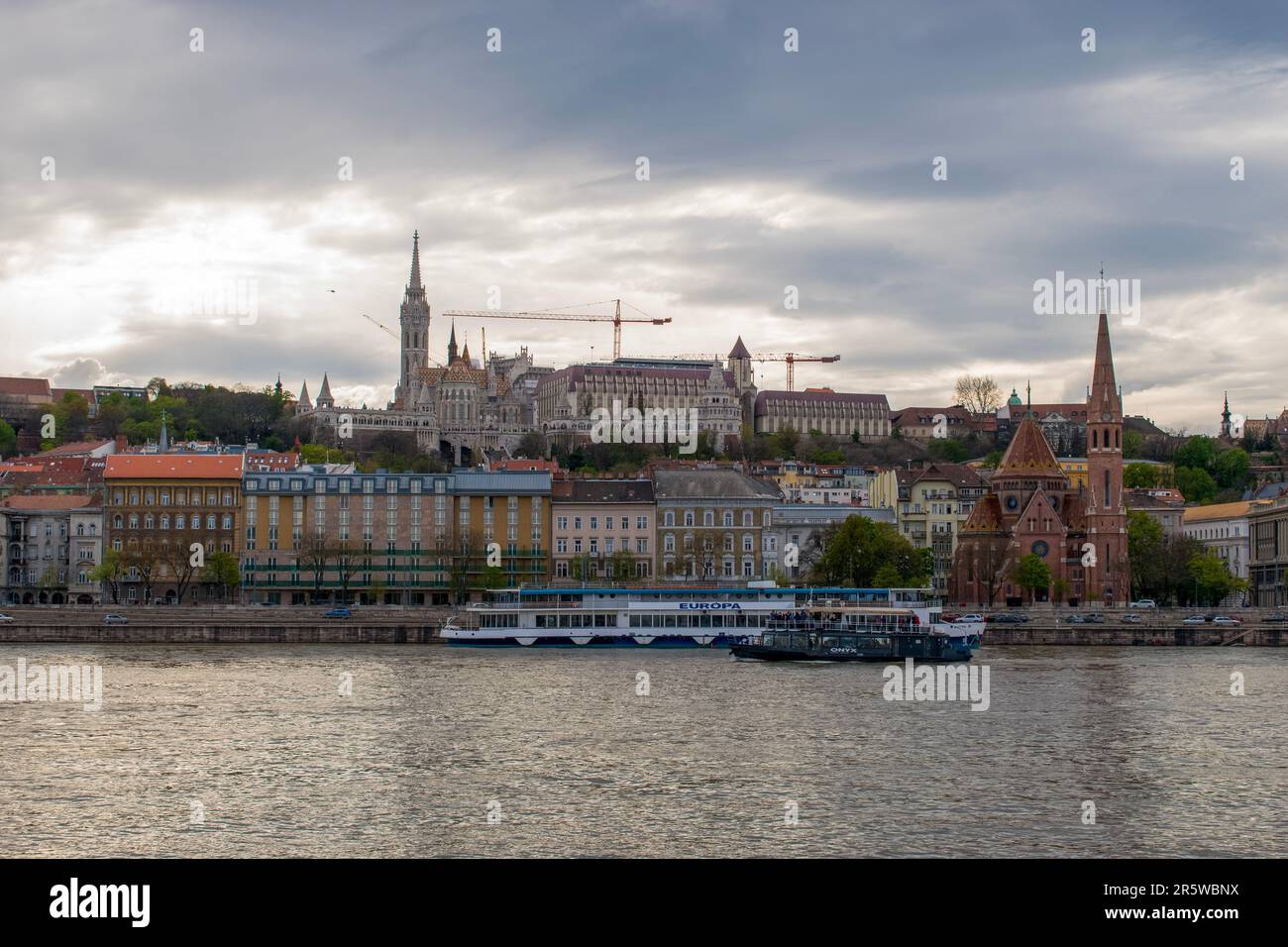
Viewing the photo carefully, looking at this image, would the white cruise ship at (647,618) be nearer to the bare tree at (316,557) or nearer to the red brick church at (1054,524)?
the bare tree at (316,557)

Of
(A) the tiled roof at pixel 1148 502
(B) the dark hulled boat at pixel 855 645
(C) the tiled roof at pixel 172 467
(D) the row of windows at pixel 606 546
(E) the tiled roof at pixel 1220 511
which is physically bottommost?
(B) the dark hulled boat at pixel 855 645

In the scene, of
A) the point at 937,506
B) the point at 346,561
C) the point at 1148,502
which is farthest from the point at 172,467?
the point at 1148,502

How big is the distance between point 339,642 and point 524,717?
118 feet

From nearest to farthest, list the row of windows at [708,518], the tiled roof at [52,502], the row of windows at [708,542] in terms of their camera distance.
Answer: the row of windows at [708,542] < the row of windows at [708,518] < the tiled roof at [52,502]

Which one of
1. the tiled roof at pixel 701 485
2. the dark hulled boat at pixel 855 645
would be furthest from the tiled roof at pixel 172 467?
the dark hulled boat at pixel 855 645

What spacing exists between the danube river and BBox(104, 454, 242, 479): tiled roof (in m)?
45.7

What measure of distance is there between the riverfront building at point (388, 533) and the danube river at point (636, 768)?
4066 centimetres

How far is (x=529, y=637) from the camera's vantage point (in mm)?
72125

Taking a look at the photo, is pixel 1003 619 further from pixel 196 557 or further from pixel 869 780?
pixel 869 780

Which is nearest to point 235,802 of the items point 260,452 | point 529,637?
point 529,637

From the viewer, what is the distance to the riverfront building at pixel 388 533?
305ft

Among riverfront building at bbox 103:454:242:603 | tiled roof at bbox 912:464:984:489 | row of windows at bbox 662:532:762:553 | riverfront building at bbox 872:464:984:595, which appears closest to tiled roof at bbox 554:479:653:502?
row of windows at bbox 662:532:762:553

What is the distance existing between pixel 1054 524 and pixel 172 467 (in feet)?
174

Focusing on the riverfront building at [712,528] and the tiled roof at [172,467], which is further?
the riverfront building at [712,528]
